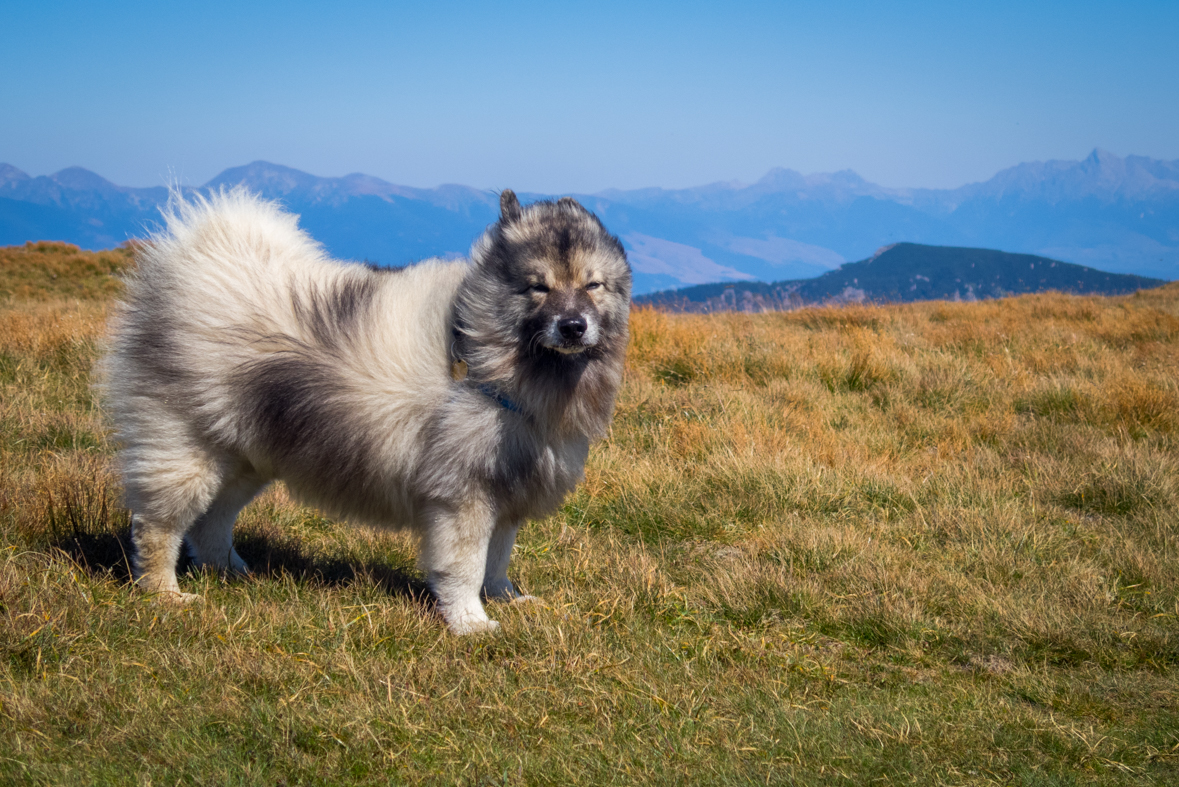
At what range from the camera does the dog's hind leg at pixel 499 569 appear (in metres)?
3.70

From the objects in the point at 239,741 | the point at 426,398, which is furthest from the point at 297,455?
the point at 239,741

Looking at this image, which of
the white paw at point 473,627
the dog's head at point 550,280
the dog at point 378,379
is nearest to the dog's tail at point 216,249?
the dog at point 378,379

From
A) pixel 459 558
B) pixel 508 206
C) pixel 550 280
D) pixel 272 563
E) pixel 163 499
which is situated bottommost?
pixel 272 563

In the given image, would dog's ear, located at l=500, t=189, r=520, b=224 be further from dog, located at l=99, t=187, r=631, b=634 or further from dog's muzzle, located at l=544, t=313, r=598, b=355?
dog's muzzle, located at l=544, t=313, r=598, b=355

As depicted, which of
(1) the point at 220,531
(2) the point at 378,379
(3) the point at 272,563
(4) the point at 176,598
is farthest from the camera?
(3) the point at 272,563

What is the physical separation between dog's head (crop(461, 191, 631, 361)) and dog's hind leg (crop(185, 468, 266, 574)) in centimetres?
160

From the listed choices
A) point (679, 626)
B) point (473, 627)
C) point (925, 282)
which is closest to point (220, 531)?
point (473, 627)

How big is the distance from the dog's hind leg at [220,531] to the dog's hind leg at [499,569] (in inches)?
47.3

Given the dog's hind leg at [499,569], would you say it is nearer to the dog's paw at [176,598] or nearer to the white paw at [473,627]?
the white paw at [473,627]

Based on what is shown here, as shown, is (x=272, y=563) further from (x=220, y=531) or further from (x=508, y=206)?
(x=508, y=206)

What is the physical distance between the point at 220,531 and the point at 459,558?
1.50 metres

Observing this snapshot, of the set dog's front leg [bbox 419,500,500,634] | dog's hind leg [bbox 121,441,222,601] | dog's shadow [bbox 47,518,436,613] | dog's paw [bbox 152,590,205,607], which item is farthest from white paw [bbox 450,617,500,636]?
dog's hind leg [bbox 121,441,222,601]

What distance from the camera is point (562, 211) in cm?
331

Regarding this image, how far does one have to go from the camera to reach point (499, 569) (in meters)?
3.75
